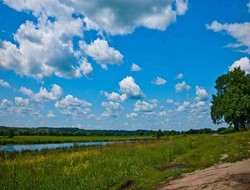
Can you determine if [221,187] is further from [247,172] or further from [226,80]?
[226,80]

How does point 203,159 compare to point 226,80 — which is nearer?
point 203,159

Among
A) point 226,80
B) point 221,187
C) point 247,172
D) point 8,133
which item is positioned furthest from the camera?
point 8,133

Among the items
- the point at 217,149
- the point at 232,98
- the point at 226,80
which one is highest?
the point at 226,80

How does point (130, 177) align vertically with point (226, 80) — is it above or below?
below

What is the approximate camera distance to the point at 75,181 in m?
15.6

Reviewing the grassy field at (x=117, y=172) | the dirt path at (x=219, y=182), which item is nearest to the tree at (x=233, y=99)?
the grassy field at (x=117, y=172)

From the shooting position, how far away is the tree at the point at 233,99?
63.3 m

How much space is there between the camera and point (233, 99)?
208 feet

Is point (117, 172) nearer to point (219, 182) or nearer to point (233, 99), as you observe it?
point (219, 182)

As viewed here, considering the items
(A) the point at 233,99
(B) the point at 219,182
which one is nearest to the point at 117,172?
(B) the point at 219,182

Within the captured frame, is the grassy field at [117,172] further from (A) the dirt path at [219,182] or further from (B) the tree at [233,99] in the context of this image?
(B) the tree at [233,99]

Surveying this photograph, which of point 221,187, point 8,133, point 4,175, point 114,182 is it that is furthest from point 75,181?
point 8,133

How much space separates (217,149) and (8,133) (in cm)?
11353

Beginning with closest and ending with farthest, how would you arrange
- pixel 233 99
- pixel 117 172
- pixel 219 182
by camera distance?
pixel 219 182, pixel 117 172, pixel 233 99
